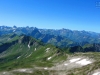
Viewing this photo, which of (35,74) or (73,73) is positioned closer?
(73,73)

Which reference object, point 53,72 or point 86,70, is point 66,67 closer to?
point 53,72

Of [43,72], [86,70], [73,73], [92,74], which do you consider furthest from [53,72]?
[92,74]

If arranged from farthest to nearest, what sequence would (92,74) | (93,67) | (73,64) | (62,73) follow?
(73,64) → (62,73) → (93,67) → (92,74)

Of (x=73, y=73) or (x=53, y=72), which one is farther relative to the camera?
(x=53, y=72)

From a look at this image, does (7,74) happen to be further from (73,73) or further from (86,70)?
(86,70)

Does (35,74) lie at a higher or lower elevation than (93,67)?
lower

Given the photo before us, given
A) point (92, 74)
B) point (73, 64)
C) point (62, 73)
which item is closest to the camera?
point (92, 74)

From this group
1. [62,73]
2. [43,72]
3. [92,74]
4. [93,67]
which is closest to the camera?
[92,74]

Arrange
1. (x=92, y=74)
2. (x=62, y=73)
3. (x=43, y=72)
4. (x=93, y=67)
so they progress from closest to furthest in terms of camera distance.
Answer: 1. (x=92, y=74)
2. (x=93, y=67)
3. (x=62, y=73)
4. (x=43, y=72)

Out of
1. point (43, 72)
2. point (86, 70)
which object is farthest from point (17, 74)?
point (86, 70)
